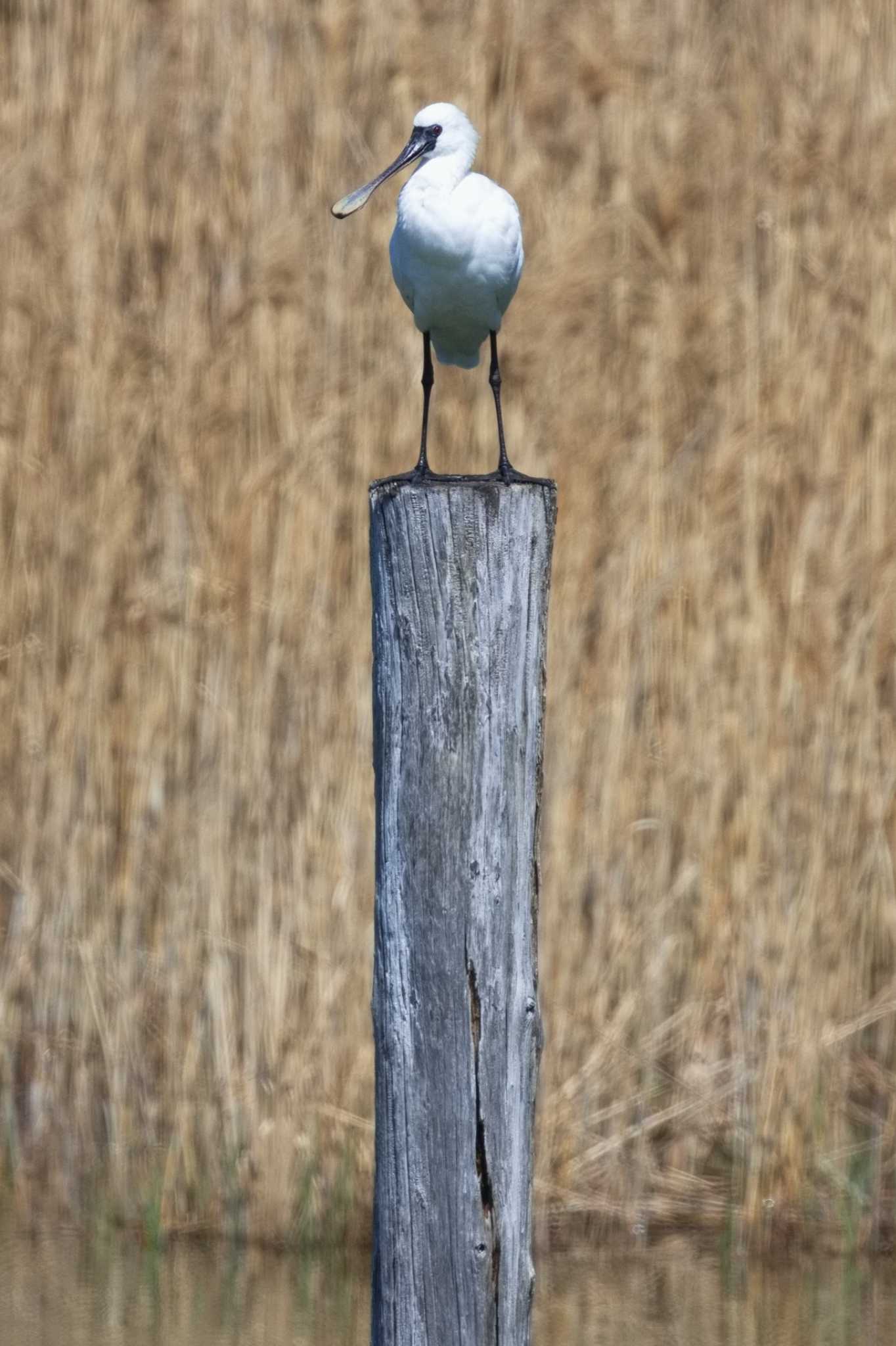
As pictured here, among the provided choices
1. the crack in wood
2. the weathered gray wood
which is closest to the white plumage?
the weathered gray wood

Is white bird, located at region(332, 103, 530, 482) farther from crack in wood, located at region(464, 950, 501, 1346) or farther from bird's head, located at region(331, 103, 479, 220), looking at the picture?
crack in wood, located at region(464, 950, 501, 1346)

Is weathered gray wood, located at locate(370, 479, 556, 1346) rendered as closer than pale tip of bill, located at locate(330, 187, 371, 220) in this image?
Yes

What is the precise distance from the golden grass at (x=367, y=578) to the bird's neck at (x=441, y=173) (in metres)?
1.25

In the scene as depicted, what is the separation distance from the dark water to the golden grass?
99 millimetres

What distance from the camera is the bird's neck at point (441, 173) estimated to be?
9.00 ft

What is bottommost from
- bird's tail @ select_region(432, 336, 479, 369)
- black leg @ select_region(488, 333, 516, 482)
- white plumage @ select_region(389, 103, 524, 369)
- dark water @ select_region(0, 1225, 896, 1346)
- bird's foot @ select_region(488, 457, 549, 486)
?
dark water @ select_region(0, 1225, 896, 1346)

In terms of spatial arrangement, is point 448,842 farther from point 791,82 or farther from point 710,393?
point 791,82

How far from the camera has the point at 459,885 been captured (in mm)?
2242

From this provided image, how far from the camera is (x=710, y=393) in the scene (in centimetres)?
420

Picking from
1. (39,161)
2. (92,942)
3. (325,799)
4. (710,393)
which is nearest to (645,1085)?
(325,799)

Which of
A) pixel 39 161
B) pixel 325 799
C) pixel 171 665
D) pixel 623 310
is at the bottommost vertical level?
pixel 325 799

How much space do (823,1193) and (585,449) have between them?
1644 millimetres

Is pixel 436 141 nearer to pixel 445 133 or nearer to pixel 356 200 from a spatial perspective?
pixel 445 133

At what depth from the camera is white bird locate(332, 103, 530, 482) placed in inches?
106
